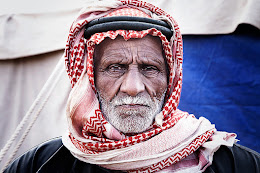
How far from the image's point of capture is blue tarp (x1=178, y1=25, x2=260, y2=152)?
2258 mm

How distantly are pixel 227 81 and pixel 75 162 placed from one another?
1.53 metres

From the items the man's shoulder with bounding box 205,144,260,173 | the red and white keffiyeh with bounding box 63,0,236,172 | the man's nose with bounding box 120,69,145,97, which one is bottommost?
the man's shoulder with bounding box 205,144,260,173

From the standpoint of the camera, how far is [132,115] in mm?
1405

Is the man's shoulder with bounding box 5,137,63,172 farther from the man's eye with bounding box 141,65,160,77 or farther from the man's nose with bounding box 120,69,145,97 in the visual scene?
the man's eye with bounding box 141,65,160,77

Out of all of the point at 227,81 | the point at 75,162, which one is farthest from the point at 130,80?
the point at 227,81

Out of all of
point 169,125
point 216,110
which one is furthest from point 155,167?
point 216,110

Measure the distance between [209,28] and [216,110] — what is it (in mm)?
739

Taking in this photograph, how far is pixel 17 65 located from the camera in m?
2.88

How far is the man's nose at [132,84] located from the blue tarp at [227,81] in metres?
1.16

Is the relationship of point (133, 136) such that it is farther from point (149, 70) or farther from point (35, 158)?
point (35, 158)

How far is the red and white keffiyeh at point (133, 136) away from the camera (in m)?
1.35

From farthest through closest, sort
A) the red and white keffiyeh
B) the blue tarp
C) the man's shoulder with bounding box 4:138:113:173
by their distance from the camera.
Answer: the blue tarp → the man's shoulder with bounding box 4:138:113:173 → the red and white keffiyeh

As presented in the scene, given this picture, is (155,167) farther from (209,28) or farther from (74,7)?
(74,7)

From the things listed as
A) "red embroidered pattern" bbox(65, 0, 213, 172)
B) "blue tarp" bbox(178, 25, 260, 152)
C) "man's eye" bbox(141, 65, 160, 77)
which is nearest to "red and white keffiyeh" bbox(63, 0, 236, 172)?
"red embroidered pattern" bbox(65, 0, 213, 172)
